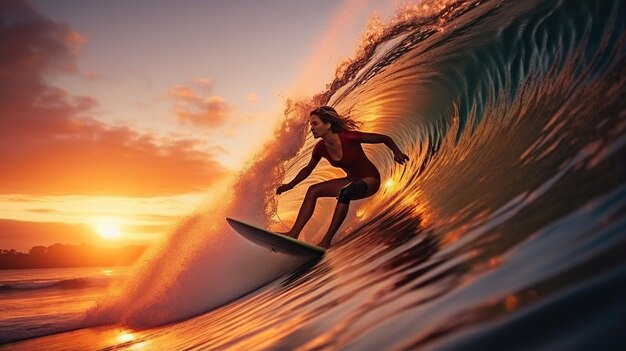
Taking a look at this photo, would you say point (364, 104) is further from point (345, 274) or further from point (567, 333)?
point (567, 333)

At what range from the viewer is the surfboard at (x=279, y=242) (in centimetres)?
507

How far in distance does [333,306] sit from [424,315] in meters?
0.95

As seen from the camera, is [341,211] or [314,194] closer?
[341,211]

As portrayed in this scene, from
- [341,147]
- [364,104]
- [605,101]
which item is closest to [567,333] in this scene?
[605,101]

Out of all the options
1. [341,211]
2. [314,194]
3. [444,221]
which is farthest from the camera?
[314,194]

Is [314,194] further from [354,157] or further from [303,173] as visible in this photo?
[354,157]

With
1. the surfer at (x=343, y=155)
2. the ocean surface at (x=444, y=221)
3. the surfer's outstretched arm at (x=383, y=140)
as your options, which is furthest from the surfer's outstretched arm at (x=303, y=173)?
the ocean surface at (x=444, y=221)

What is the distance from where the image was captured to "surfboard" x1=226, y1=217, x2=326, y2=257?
507 cm

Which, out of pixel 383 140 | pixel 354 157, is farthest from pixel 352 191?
pixel 383 140

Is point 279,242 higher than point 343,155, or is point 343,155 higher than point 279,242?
point 343,155

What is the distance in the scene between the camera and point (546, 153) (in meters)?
2.89

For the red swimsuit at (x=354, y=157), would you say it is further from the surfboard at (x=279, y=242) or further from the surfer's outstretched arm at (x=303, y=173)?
the surfboard at (x=279, y=242)

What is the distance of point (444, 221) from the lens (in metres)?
3.17

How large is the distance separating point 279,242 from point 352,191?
95cm
